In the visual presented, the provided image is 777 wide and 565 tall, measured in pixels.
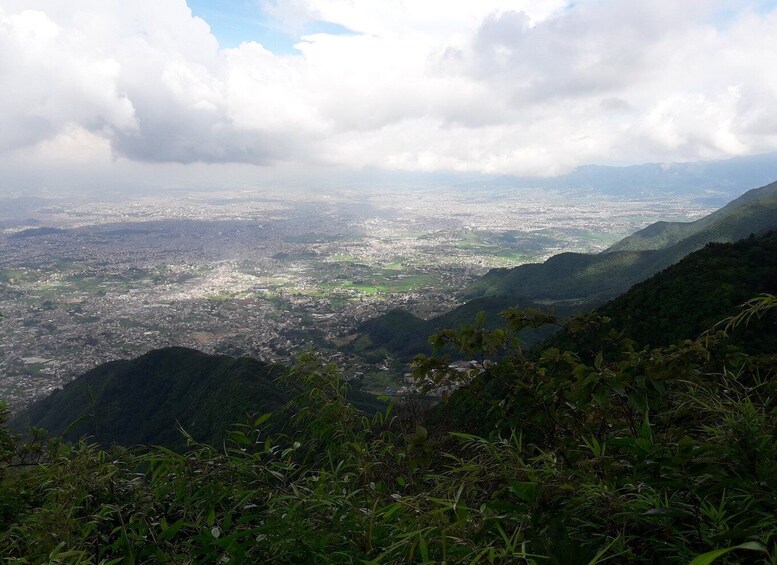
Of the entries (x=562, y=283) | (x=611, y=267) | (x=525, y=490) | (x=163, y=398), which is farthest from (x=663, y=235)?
(x=525, y=490)

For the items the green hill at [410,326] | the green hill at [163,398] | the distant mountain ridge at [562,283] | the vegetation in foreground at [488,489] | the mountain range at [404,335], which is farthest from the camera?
the distant mountain ridge at [562,283]

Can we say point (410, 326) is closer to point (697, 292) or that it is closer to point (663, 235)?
point (697, 292)

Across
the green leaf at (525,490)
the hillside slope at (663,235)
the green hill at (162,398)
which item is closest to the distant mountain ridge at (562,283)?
the hillside slope at (663,235)

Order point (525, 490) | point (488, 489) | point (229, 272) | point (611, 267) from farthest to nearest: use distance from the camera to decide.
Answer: point (229, 272) → point (611, 267) → point (488, 489) → point (525, 490)

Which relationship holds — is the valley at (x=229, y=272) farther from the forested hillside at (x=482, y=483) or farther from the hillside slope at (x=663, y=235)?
the hillside slope at (x=663, y=235)

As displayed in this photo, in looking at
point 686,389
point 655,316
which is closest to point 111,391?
point 655,316

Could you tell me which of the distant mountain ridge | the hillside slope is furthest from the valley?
the hillside slope
